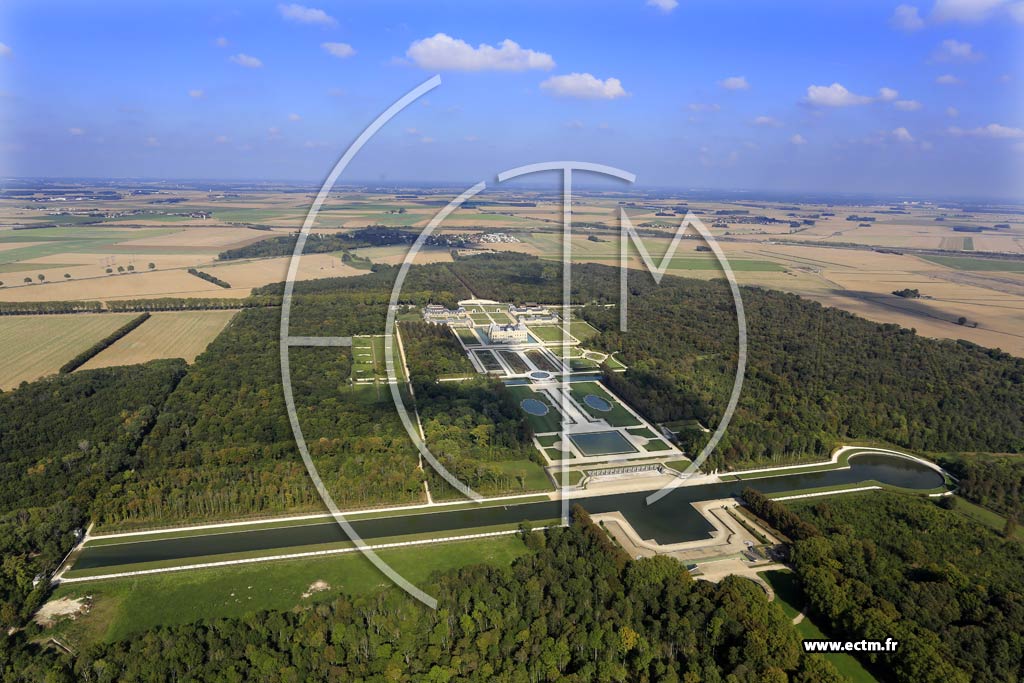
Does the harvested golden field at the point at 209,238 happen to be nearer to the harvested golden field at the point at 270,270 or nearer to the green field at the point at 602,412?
the harvested golden field at the point at 270,270

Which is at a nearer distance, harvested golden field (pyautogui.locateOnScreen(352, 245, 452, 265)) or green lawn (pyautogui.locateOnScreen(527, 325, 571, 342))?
green lawn (pyautogui.locateOnScreen(527, 325, 571, 342))

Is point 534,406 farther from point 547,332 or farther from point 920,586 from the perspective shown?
point 920,586

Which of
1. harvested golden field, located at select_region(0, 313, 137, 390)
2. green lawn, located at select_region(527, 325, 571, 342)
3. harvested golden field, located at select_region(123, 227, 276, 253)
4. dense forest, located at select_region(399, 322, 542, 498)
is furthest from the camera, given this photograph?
harvested golden field, located at select_region(123, 227, 276, 253)

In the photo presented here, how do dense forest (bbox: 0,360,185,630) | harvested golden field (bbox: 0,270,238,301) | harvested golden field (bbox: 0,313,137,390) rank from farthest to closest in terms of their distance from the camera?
harvested golden field (bbox: 0,270,238,301)
harvested golden field (bbox: 0,313,137,390)
dense forest (bbox: 0,360,185,630)

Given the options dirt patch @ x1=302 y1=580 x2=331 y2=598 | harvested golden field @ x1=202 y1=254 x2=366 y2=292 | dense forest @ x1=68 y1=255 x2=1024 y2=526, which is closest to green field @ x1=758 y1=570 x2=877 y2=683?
dense forest @ x1=68 y1=255 x2=1024 y2=526

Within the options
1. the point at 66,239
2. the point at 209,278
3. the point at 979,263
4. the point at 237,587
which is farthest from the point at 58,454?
the point at 979,263

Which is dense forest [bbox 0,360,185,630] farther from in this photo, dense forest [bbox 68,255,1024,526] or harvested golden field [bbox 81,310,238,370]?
harvested golden field [bbox 81,310,238,370]

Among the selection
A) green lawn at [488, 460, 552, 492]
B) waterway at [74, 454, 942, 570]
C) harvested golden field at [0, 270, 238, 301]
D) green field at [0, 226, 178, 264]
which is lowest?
waterway at [74, 454, 942, 570]
